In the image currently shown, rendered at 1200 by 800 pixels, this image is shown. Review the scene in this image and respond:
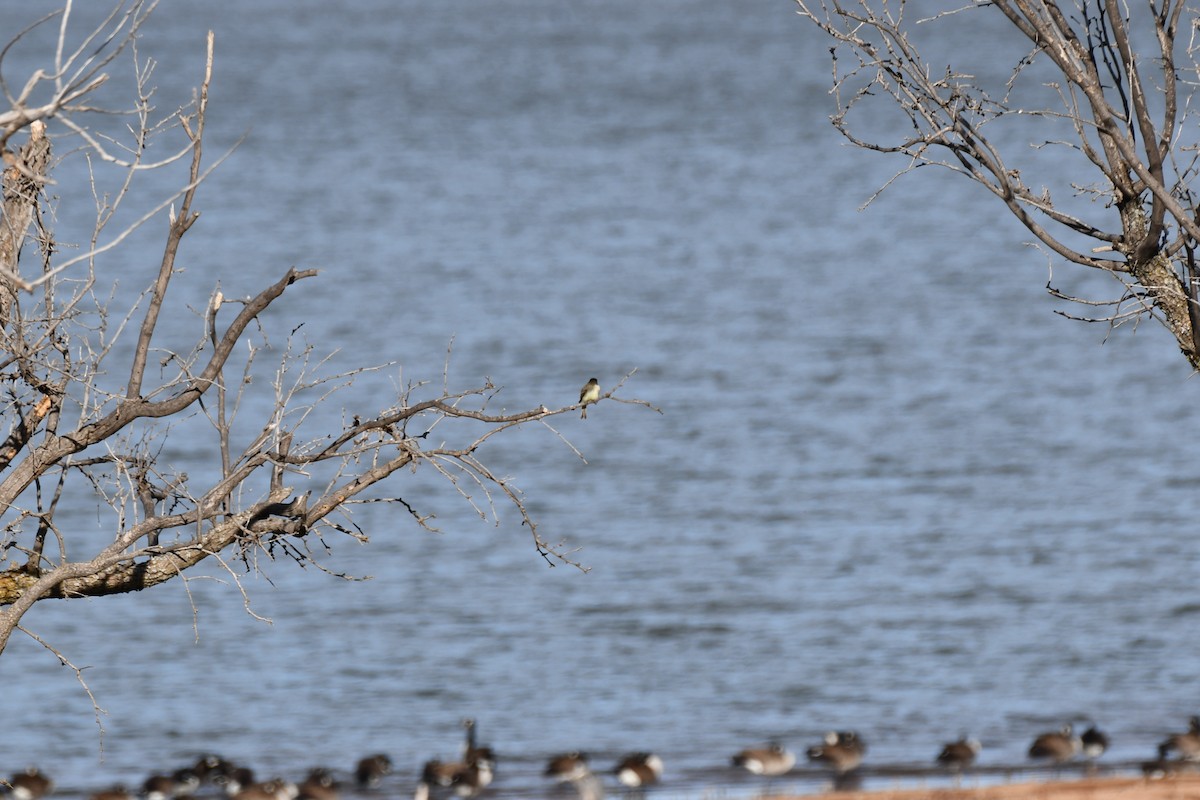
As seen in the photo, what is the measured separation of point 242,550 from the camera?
888cm

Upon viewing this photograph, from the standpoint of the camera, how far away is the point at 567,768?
1745 centimetres

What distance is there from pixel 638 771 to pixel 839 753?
6.49ft

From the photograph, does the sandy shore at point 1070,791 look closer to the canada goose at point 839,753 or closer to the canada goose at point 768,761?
the canada goose at point 839,753

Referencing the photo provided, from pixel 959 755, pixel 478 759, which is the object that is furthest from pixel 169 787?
pixel 959 755

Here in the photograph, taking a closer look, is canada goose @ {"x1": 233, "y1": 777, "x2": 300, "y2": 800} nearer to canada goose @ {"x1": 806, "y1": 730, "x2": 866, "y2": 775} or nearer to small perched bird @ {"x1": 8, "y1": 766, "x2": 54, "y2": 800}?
small perched bird @ {"x1": 8, "y1": 766, "x2": 54, "y2": 800}

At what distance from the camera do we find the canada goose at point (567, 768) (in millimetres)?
17267

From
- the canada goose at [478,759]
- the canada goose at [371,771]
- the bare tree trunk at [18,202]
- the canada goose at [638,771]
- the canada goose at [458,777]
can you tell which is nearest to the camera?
the bare tree trunk at [18,202]

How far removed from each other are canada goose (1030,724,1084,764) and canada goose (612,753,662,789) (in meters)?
3.75

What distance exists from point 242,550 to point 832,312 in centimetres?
4113

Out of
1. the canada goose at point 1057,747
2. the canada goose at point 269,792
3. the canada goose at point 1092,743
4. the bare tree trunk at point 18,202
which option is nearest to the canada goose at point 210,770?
the canada goose at point 269,792

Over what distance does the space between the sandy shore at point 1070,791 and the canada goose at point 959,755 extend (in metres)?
0.49

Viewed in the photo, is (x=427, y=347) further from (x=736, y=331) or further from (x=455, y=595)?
(x=455, y=595)

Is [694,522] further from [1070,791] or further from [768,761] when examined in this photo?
[1070,791]

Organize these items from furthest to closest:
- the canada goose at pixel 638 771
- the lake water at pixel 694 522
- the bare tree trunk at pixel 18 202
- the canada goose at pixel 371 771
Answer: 1. the lake water at pixel 694 522
2. the canada goose at pixel 371 771
3. the canada goose at pixel 638 771
4. the bare tree trunk at pixel 18 202
